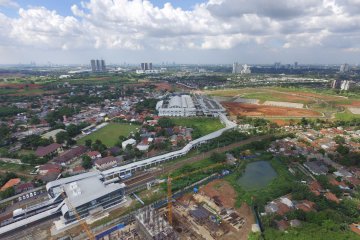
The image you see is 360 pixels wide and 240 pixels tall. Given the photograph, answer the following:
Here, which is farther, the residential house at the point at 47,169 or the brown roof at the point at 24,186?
the residential house at the point at 47,169

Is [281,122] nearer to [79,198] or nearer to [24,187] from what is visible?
[79,198]

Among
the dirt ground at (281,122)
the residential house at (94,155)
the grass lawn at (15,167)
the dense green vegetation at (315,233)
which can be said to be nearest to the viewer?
the dense green vegetation at (315,233)

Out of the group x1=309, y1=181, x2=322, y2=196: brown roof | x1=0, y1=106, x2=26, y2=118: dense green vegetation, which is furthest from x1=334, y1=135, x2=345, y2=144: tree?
x1=0, y1=106, x2=26, y2=118: dense green vegetation

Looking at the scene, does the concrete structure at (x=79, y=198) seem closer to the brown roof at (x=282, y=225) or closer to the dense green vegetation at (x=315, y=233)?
the dense green vegetation at (x=315, y=233)

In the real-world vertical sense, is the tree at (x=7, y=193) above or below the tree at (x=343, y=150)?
below

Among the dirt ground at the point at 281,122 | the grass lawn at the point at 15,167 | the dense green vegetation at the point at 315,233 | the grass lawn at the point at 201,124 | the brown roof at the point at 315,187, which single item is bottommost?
the grass lawn at the point at 15,167

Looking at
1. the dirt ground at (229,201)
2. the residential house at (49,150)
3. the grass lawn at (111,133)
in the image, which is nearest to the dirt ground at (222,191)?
the dirt ground at (229,201)

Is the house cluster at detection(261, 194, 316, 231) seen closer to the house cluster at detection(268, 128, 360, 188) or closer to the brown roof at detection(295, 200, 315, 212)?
the brown roof at detection(295, 200, 315, 212)
